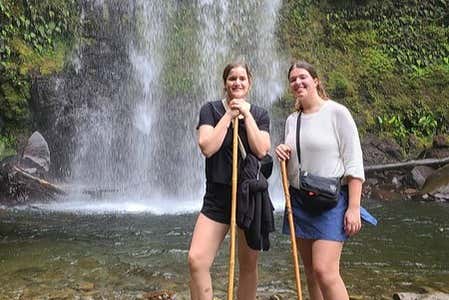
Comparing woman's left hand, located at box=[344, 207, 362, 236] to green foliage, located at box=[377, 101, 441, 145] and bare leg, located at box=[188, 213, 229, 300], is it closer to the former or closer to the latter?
bare leg, located at box=[188, 213, 229, 300]

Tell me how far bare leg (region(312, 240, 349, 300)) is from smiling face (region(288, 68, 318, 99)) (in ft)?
3.04

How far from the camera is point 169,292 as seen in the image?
506cm

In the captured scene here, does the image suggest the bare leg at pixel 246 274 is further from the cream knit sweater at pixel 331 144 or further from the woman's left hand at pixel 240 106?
the woman's left hand at pixel 240 106

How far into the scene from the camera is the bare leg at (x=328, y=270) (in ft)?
10.8

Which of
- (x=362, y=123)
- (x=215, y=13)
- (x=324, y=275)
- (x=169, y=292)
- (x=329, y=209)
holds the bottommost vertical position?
(x=169, y=292)

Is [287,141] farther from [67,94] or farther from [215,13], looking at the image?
[215,13]

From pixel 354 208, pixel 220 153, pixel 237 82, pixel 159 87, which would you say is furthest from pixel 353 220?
pixel 159 87

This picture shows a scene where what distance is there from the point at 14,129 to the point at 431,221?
31.8ft

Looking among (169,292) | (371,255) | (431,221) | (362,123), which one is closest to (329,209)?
(169,292)

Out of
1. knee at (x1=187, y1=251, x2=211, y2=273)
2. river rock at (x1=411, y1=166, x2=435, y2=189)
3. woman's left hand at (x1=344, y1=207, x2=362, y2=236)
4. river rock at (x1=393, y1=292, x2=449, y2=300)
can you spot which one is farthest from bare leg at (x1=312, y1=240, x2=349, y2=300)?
river rock at (x1=411, y1=166, x2=435, y2=189)

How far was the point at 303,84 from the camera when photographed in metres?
3.44

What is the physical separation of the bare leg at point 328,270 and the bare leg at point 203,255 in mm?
636

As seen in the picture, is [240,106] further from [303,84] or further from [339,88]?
[339,88]

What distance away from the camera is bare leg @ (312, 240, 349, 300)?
329cm
